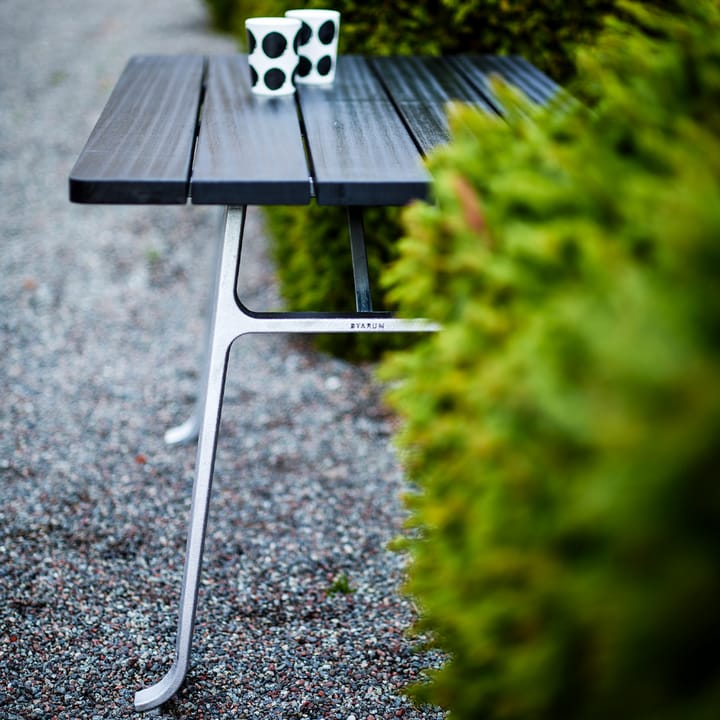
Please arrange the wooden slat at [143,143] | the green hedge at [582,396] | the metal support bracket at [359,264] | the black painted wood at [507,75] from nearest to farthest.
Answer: the green hedge at [582,396] → the wooden slat at [143,143] → the metal support bracket at [359,264] → the black painted wood at [507,75]

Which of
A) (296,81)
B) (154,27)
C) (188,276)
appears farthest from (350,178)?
(154,27)

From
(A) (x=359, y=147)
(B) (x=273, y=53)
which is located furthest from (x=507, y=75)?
Result: (A) (x=359, y=147)

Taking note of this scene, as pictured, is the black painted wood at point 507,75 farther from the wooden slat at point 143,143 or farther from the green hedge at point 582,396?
the green hedge at point 582,396

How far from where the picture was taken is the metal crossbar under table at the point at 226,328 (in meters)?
1.54

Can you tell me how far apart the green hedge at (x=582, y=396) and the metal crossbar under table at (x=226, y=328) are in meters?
0.51

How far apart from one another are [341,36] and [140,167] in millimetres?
1731

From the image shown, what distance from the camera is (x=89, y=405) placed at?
2.93m

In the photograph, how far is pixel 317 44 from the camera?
198 cm

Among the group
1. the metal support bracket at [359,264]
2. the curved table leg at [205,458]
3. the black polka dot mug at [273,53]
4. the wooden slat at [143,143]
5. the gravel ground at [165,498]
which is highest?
the black polka dot mug at [273,53]

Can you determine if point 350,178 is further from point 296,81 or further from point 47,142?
point 47,142

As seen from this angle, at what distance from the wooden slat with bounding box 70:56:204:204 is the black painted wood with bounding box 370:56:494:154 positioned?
0.48 m

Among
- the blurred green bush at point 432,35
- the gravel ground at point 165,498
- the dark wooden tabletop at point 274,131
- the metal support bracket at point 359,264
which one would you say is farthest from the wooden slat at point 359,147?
the gravel ground at point 165,498

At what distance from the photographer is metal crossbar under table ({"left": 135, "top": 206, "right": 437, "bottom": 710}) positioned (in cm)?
154

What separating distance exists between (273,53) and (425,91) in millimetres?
400
